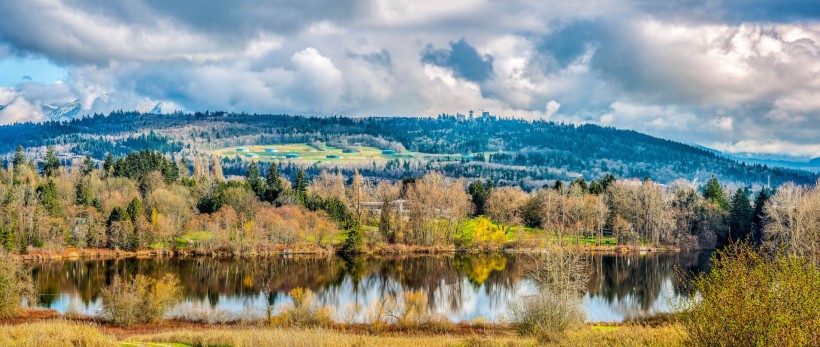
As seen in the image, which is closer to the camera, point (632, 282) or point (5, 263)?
point (5, 263)

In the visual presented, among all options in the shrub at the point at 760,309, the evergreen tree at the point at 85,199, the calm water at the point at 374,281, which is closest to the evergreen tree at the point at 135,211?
the evergreen tree at the point at 85,199

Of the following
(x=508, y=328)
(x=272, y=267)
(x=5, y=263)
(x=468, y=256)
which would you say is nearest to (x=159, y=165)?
(x=272, y=267)

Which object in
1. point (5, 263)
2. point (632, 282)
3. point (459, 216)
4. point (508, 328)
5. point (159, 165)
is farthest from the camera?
point (159, 165)

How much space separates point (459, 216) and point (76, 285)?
60.6 m

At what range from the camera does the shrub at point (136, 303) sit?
3984cm

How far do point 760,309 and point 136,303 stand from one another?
131 ft

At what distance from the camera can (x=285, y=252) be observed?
313 ft

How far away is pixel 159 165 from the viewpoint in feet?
442

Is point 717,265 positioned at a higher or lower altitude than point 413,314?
higher

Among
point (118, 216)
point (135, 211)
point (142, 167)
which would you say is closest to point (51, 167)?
point (142, 167)

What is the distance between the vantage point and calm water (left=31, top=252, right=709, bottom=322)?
5403cm

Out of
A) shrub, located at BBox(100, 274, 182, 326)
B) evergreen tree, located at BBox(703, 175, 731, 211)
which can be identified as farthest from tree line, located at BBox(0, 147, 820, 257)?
shrub, located at BBox(100, 274, 182, 326)

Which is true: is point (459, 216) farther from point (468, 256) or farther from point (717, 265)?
point (717, 265)

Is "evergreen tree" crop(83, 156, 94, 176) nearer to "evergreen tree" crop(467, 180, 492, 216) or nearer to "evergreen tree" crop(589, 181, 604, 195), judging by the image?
"evergreen tree" crop(467, 180, 492, 216)
